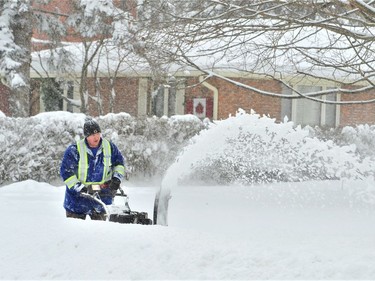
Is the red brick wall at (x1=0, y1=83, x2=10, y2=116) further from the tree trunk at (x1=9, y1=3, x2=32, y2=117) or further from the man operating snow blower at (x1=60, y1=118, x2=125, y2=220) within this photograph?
the man operating snow blower at (x1=60, y1=118, x2=125, y2=220)

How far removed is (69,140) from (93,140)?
293 inches

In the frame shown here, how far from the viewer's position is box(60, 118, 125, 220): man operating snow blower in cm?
769

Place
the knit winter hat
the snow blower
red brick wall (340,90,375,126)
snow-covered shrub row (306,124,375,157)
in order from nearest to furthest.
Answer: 1. the snow blower
2. the knit winter hat
3. snow-covered shrub row (306,124,375,157)
4. red brick wall (340,90,375,126)

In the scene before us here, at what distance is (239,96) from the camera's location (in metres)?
22.5

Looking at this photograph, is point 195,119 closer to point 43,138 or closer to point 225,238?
point 43,138

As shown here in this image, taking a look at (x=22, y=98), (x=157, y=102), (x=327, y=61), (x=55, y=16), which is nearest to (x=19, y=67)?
(x=22, y=98)

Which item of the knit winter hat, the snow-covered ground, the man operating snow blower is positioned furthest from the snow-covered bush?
the snow-covered ground

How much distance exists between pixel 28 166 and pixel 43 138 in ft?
2.04

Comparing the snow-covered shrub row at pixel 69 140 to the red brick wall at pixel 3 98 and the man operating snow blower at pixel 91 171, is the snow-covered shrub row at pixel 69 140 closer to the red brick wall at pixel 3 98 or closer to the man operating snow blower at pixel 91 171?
the man operating snow blower at pixel 91 171

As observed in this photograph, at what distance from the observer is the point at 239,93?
22484 mm

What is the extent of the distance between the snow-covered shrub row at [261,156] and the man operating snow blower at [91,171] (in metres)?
0.71

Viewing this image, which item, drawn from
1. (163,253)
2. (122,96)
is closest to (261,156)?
(163,253)

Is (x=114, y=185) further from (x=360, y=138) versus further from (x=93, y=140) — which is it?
(x=360, y=138)

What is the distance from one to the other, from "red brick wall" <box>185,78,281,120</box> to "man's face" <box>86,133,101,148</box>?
14.2 meters
